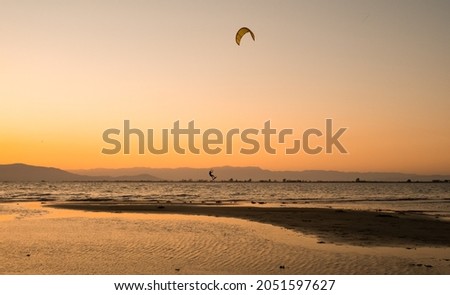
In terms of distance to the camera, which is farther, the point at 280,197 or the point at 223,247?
the point at 280,197

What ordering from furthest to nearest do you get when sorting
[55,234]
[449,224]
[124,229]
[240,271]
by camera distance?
[449,224] → [124,229] → [55,234] → [240,271]

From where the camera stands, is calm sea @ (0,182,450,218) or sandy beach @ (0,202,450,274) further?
calm sea @ (0,182,450,218)

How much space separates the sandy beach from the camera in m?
14.4

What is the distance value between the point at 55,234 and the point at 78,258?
6.67 metres

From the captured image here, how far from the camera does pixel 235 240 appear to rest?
787 inches

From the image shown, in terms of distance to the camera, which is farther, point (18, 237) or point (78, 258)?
point (18, 237)

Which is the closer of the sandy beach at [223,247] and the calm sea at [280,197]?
the sandy beach at [223,247]

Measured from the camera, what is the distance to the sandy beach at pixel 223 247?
47.3 ft

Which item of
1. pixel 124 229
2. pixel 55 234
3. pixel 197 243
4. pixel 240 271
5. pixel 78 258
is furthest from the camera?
pixel 124 229

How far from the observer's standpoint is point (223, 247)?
18062 millimetres

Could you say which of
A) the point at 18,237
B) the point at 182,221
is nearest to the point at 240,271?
the point at 18,237
